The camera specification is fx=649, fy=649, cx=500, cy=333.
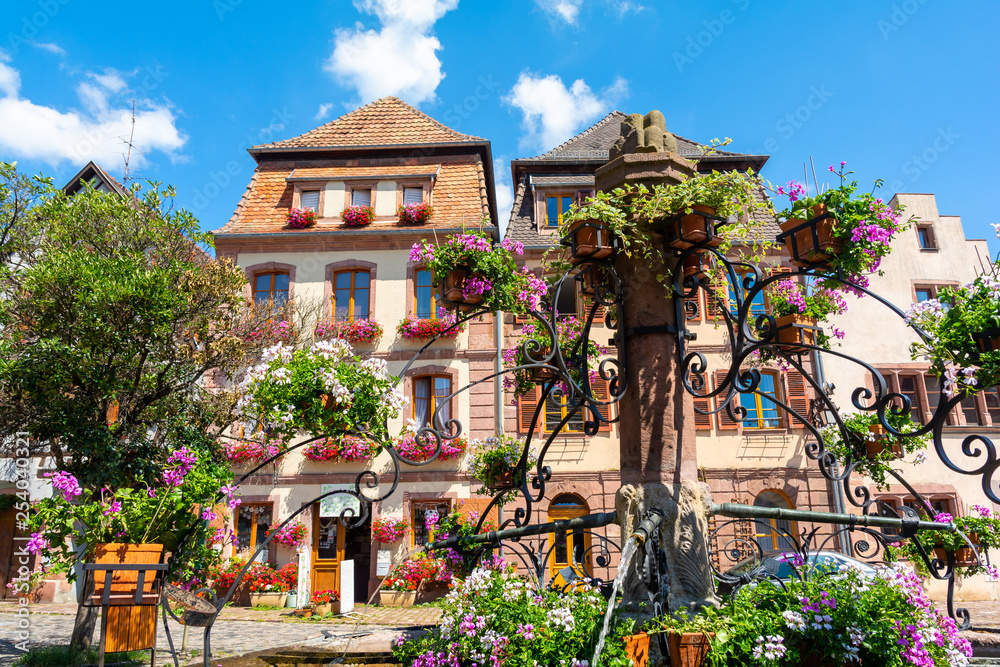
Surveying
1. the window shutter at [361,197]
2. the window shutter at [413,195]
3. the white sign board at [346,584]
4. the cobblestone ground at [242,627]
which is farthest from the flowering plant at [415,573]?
the window shutter at [361,197]

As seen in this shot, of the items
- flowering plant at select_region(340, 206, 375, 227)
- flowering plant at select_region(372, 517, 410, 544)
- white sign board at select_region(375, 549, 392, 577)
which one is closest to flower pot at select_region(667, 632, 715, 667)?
flowering plant at select_region(372, 517, 410, 544)

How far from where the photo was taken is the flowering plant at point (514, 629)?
3002mm

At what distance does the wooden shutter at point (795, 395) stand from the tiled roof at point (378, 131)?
1014 centimetres

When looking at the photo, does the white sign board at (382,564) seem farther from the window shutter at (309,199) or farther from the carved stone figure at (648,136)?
the carved stone figure at (648,136)

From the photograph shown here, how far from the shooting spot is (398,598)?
13.5 m

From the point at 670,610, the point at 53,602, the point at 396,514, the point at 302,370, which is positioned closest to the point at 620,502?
the point at 670,610

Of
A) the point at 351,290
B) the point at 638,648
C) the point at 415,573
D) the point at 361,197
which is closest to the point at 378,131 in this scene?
the point at 361,197

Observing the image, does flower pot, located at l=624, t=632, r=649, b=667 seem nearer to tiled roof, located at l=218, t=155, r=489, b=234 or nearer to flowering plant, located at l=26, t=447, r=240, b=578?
flowering plant, located at l=26, t=447, r=240, b=578

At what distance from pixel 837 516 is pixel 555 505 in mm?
11536

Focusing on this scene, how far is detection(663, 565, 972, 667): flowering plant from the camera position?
2920 mm

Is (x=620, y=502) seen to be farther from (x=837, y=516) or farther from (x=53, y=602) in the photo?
(x=53, y=602)

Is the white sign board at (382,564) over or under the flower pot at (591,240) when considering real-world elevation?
under

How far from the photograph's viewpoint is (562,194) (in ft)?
55.5

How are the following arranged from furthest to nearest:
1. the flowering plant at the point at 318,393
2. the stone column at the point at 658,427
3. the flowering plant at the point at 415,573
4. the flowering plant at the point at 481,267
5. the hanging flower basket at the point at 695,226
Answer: the flowering plant at the point at 415,573
the flowering plant at the point at 481,267
the flowering plant at the point at 318,393
the hanging flower basket at the point at 695,226
the stone column at the point at 658,427
